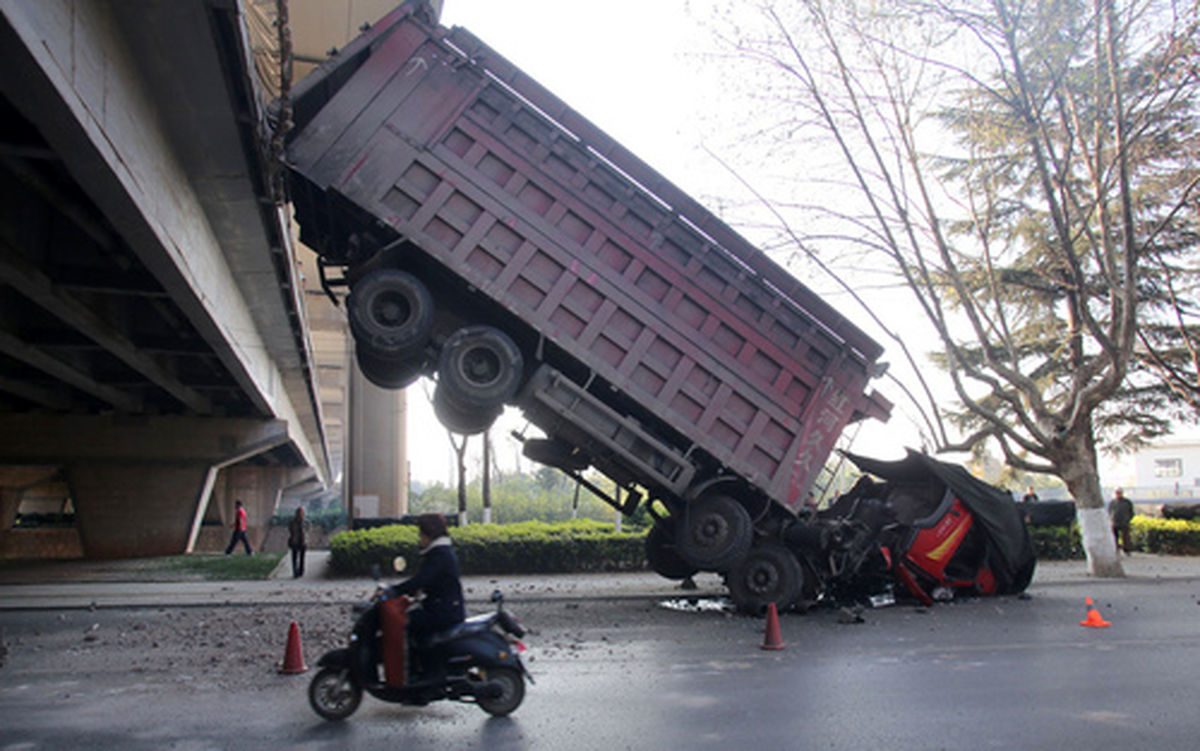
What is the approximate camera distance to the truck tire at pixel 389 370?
407 inches

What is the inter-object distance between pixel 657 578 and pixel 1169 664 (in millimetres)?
8841

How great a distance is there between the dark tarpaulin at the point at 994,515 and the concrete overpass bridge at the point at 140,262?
28.3 ft

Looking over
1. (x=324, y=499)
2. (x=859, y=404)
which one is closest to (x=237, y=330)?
(x=859, y=404)

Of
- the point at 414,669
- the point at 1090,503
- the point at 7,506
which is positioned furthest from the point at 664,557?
the point at 7,506

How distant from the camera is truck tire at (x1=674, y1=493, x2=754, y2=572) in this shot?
1052cm

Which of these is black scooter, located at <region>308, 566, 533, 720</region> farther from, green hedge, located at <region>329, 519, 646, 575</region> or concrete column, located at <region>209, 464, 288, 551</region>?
concrete column, located at <region>209, 464, 288, 551</region>

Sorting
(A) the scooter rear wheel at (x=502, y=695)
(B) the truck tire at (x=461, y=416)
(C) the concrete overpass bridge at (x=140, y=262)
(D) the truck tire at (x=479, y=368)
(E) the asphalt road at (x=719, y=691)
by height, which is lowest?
(E) the asphalt road at (x=719, y=691)

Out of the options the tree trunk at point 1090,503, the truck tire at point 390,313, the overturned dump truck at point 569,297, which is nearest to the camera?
the truck tire at point 390,313

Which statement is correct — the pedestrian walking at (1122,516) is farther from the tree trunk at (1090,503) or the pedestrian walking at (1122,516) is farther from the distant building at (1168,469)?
the distant building at (1168,469)

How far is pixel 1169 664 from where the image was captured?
7.60m

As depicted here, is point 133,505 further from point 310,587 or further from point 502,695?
point 502,695

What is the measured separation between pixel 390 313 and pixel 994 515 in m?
8.36

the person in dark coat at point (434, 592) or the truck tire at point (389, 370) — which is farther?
the truck tire at point (389, 370)

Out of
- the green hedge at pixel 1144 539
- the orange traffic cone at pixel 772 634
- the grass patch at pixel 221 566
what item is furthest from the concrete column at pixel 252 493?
the orange traffic cone at pixel 772 634
